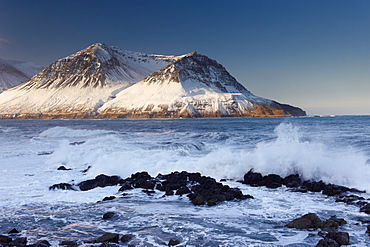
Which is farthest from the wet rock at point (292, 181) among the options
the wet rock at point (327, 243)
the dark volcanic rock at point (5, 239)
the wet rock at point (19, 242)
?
the dark volcanic rock at point (5, 239)

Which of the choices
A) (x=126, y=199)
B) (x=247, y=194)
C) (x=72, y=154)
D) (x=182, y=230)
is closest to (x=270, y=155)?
(x=247, y=194)

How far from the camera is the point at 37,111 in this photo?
18675 centimetres

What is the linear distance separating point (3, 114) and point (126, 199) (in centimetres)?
20587

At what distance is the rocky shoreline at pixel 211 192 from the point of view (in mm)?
6809

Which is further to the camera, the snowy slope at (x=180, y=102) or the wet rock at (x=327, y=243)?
the snowy slope at (x=180, y=102)

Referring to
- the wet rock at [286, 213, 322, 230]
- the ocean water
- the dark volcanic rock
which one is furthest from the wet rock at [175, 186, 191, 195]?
the dark volcanic rock

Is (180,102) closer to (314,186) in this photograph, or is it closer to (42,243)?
(314,186)

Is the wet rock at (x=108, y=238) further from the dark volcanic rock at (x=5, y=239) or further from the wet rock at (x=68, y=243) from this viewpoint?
the dark volcanic rock at (x=5, y=239)

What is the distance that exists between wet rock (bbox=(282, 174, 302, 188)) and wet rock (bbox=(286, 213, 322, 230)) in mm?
4790

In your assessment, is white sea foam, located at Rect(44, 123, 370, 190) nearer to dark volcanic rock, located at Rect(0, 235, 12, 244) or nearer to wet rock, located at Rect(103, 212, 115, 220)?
wet rock, located at Rect(103, 212, 115, 220)

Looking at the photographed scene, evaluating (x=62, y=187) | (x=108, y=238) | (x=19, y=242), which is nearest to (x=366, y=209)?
(x=108, y=238)

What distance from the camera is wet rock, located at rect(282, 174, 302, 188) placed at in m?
12.9

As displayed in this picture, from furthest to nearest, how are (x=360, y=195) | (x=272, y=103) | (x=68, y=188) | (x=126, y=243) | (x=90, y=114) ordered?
A: (x=272, y=103), (x=90, y=114), (x=68, y=188), (x=360, y=195), (x=126, y=243)

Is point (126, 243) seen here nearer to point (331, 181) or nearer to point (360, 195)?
point (360, 195)
